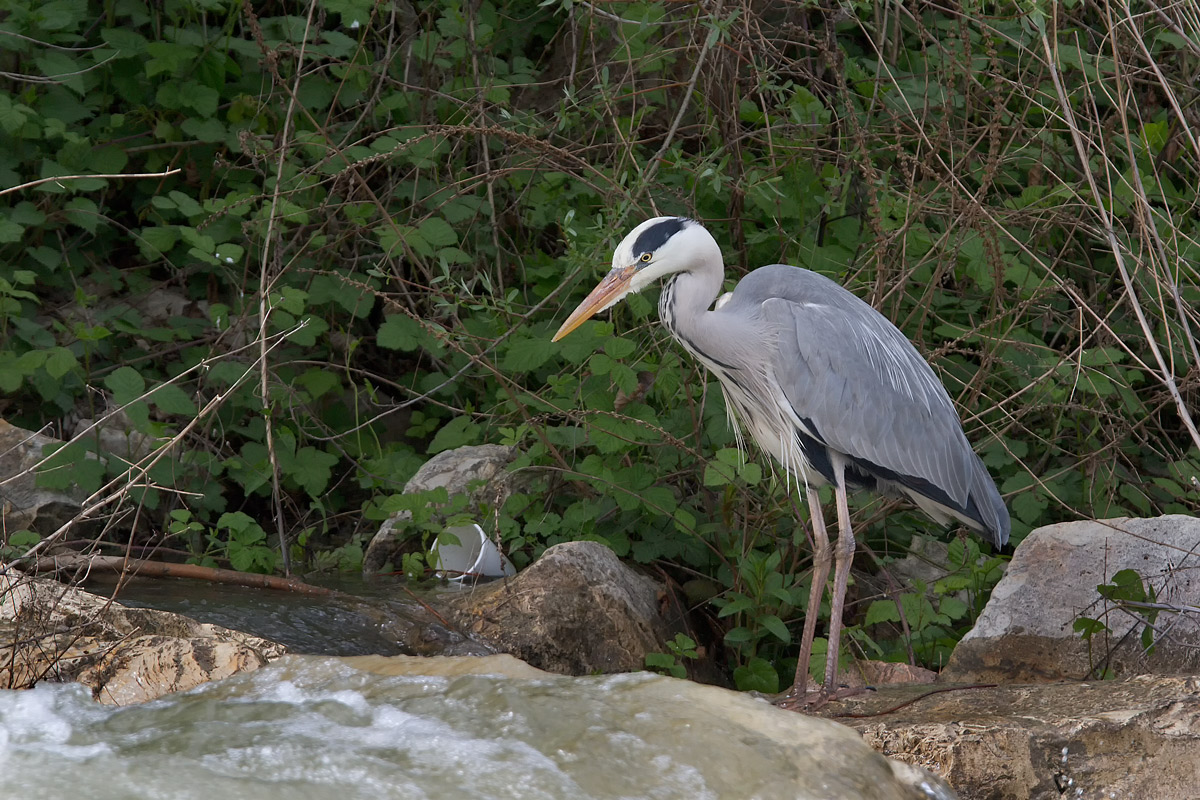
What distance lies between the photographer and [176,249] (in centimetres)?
621

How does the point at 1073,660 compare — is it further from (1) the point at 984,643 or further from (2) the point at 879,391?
(2) the point at 879,391

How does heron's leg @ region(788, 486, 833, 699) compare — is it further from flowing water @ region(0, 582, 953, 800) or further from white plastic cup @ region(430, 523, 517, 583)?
flowing water @ region(0, 582, 953, 800)

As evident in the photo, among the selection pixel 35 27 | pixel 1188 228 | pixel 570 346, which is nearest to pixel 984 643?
pixel 570 346

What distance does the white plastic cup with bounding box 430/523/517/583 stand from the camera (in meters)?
4.55

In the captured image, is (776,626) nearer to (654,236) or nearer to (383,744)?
(654,236)

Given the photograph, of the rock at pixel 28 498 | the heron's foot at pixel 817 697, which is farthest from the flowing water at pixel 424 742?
the rock at pixel 28 498

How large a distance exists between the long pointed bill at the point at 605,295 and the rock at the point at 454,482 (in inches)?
38.8

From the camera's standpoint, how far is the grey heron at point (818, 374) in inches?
154

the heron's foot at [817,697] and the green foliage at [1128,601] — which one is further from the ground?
the green foliage at [1128,601]

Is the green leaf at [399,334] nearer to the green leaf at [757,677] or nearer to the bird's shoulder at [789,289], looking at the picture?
the bird's shoulder at [789,289]

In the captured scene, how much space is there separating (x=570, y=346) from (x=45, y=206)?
274cm

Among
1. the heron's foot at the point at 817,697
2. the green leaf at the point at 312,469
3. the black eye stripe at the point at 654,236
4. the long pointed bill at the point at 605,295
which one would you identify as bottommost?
the green leaf at the point at 312,469

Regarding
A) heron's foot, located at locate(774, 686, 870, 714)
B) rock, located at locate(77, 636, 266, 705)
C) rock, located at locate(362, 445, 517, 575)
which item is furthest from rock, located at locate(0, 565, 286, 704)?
rock, located at locate(362, 445, 517, 575)

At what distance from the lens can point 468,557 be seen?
15.5 feet
